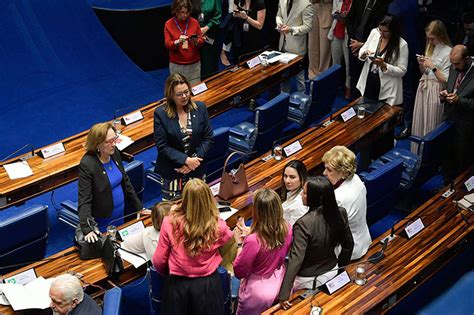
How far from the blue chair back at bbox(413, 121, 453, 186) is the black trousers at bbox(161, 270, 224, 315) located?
112 inches

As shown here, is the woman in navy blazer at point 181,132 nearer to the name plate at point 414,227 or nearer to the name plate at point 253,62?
the name plate at point 414,227

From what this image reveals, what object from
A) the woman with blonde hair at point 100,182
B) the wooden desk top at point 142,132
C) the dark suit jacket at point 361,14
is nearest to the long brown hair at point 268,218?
the woman with blonde hair at point 100,182

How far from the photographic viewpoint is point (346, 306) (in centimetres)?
547

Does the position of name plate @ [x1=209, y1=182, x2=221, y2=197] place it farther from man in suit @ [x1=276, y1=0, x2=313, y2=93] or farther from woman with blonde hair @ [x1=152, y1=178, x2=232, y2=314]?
man in suit @ [x1=276, y1=0, x2=313, y2=93]

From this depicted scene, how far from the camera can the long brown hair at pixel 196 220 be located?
509 centimetres

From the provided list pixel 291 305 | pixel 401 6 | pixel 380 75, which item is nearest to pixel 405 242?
pixel 291 305

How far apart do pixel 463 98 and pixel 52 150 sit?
3.79 meters

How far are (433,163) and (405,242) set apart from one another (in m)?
1.56

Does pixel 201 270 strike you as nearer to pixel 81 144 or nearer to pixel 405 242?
pixel 405 242

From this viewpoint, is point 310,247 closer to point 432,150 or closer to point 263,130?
point 432,150

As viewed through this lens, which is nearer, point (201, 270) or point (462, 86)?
point (201, 270)

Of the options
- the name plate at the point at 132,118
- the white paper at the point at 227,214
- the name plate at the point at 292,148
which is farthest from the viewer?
the name plate at the point at 132,118

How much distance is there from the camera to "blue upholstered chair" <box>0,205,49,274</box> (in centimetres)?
612

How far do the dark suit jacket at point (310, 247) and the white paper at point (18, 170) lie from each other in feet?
9.26
